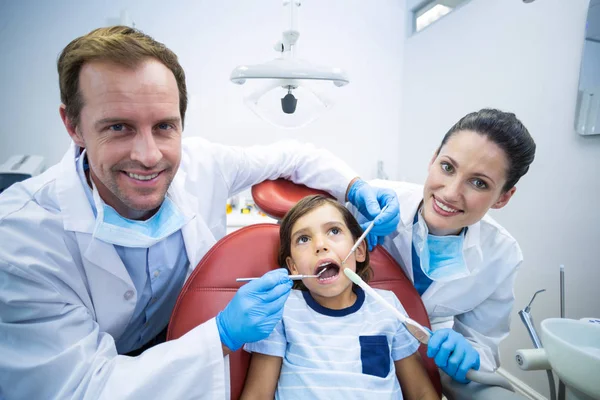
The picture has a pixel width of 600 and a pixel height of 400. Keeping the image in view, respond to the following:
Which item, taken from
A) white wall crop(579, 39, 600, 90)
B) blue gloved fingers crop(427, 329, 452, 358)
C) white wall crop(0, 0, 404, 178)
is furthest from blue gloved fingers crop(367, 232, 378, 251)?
white wall crop(0, 0, 404, 178)

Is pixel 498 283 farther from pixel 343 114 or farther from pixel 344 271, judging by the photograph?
pixel 343 114

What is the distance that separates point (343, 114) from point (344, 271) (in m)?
2.25

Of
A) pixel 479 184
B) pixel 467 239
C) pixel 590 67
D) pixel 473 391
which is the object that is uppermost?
pixel 590 67

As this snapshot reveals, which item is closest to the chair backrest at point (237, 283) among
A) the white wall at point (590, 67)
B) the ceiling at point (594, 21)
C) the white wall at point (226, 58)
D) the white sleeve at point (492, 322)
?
the white sleeve at point (492, 322)

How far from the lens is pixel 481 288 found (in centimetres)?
126

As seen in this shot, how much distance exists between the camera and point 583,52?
4.96 feet

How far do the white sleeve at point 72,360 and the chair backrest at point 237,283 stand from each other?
13 centimetres

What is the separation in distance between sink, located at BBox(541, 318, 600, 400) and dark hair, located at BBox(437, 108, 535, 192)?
530 millimetres

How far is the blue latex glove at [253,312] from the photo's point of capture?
86cm

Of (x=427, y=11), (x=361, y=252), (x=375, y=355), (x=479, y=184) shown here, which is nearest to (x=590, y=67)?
(x=479, y=184)

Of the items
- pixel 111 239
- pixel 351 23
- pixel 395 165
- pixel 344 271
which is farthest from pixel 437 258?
pixel 351 23

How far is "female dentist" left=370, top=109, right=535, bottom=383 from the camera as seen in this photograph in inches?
42.3

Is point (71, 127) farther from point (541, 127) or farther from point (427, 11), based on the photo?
point (427, 11)

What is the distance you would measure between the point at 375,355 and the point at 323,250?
14.7 inches
